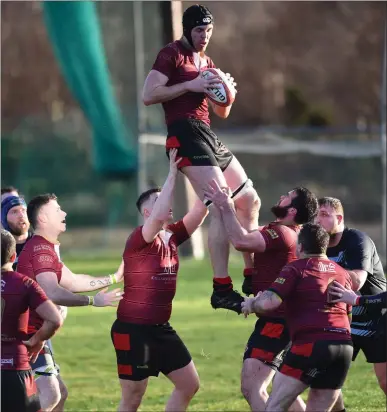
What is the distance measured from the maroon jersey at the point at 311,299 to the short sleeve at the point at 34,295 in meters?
1.66

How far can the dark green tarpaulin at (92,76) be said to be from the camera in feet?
97.9

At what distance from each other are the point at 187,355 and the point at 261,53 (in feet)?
157

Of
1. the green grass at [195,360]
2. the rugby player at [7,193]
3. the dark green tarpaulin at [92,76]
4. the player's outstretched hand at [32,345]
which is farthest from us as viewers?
the dark green tarpaulin at [92,76]

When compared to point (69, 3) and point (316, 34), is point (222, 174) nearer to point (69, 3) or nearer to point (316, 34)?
point (69, 3)

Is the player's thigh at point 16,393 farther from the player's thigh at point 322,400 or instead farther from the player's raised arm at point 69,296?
the player's thigh at point 322,400

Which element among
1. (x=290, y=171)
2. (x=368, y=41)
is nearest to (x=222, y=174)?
(x=290, y=171)

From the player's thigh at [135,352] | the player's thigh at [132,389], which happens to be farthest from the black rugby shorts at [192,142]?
the player's thigh at [132,389]

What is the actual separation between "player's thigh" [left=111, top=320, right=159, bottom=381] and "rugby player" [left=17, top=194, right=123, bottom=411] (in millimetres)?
384

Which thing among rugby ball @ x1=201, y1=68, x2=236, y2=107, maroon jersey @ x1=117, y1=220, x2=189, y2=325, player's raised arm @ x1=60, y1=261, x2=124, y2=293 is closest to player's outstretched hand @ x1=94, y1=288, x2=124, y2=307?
maroon jersey @ x1=117, y1=220, x2=189, y2=325

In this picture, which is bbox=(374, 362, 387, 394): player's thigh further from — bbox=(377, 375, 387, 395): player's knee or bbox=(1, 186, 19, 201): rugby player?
bbox=(1, 186, 19, 201): rugby player

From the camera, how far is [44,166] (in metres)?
39.9

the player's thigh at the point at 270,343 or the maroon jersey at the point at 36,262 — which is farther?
the player's thigh at the point at 270,343

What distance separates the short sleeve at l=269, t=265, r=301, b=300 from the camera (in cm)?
842

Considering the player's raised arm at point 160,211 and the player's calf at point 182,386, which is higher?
the player's raised arm at point 160,211
